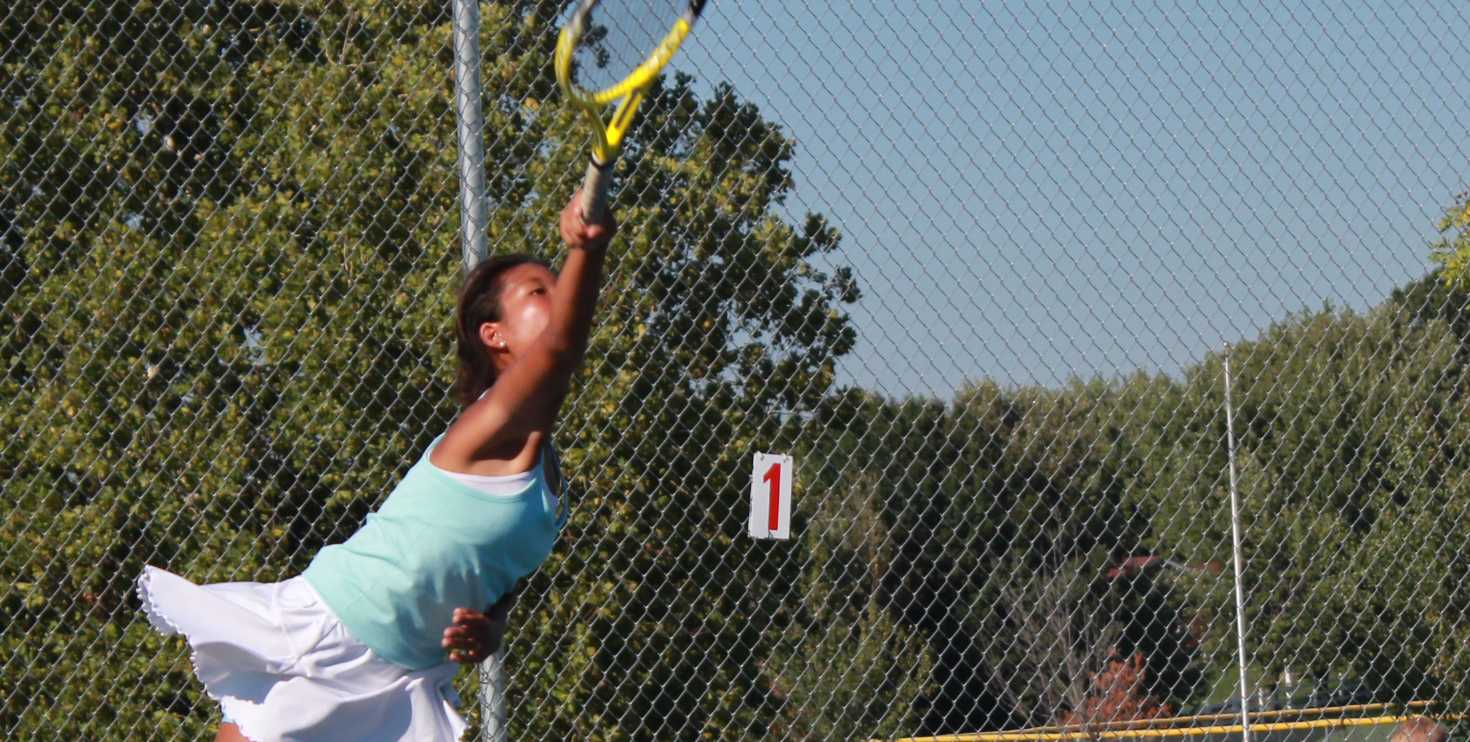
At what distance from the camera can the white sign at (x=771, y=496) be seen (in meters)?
4.12

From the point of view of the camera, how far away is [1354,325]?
4.85m

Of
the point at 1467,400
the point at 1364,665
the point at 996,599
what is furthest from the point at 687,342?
the point at 1364,665

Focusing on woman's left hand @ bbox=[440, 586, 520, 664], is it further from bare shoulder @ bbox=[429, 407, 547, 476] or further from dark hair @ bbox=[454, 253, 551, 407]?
dark hair @ bbox=[454, 253, 551, 407]

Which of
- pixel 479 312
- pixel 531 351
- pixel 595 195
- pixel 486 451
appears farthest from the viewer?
pixel 479 312

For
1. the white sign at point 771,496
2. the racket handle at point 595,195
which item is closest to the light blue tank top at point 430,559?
the racket handle at point 595,195

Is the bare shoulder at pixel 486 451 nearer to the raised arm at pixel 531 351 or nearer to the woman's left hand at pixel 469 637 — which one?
the raised arm at pixel 531 351

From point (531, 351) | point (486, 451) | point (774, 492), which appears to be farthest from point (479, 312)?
point (774, 492)

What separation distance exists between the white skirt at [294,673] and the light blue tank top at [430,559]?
0.03 m

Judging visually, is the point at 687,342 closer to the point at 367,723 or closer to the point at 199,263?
the point at 199,263

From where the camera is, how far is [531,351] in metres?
2.20

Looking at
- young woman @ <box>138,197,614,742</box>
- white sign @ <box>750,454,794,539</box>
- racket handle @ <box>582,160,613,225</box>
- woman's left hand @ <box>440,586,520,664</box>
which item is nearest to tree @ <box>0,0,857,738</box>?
white sign @ <box>750,454,794,539</box>

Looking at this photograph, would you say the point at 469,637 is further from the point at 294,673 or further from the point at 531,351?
the point at 531,351

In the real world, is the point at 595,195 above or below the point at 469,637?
above

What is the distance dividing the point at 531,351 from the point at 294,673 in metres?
0.65
